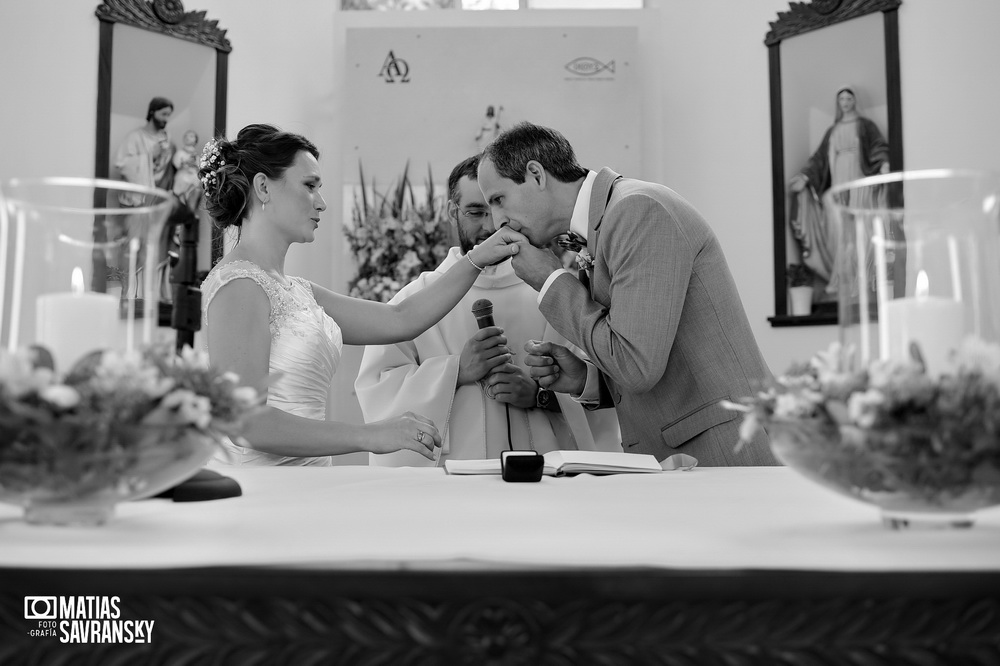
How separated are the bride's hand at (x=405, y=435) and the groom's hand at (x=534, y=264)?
0.80 meters

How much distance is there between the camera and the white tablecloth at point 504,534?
0.88 m

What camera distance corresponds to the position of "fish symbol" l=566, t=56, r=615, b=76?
234 inches

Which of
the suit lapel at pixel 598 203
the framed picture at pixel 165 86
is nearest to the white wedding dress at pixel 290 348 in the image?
the suit lapel at pixel 598 203

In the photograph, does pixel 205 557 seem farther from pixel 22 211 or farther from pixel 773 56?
pixel 773 56

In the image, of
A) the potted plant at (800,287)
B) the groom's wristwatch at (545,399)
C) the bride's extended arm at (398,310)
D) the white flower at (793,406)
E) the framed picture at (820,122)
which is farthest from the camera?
the potted plant at (800,287)

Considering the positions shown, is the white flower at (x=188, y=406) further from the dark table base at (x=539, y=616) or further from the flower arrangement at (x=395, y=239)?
the flower arrangement at (x=395, y=239)

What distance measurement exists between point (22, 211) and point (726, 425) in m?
2.07

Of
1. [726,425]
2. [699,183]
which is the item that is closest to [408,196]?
[699,183]

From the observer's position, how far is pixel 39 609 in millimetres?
878

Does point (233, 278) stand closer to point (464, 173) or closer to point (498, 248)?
point (498, 248)

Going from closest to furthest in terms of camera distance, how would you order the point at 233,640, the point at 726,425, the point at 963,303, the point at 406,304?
the point at 233,640, the point at 963,303, the point at 726,425, the point at 406,304

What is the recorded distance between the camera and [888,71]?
18.3 ft

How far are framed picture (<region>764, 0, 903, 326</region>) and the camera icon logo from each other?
5275 millimetres

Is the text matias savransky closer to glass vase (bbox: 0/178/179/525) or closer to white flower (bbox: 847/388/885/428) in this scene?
glass vase (bbox: 0/178/179/525)
